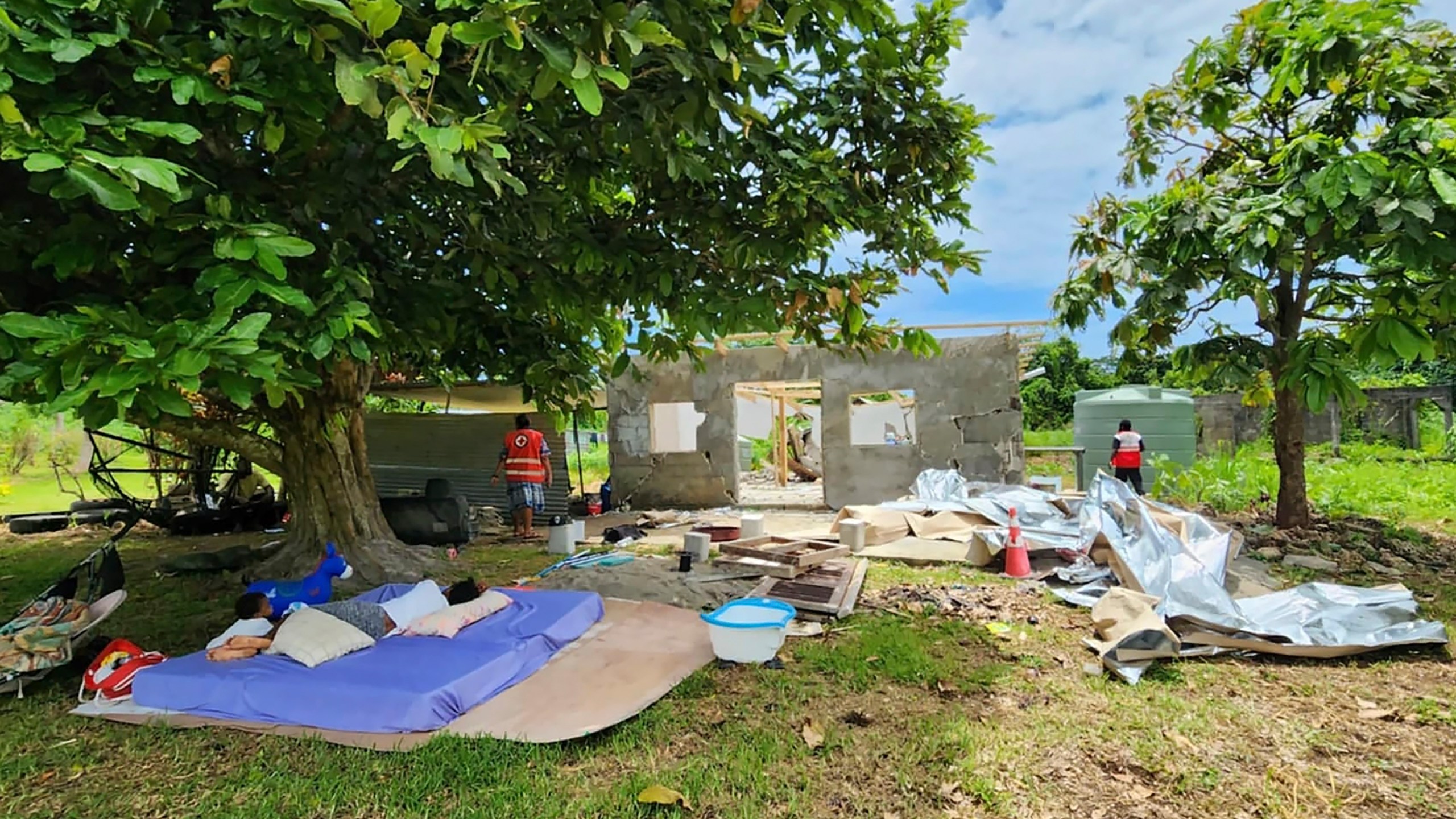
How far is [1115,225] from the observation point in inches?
257

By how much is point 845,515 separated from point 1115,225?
12.1 ft

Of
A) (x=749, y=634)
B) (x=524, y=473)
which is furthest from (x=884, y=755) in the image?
(x=524, y=473)

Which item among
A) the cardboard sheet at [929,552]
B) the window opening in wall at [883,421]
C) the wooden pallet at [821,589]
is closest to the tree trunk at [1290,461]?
the cardboard sheet at [929,552]

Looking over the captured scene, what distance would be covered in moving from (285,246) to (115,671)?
7.95 feet

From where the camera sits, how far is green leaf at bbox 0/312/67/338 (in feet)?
7.50

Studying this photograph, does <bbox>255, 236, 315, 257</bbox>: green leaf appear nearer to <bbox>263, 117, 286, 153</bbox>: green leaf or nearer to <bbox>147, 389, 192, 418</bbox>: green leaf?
<bbox>263, 117, 286, 153</bbox>: green leaf

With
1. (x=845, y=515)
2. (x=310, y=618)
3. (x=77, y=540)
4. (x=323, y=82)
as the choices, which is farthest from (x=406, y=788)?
(x=77, y=540)

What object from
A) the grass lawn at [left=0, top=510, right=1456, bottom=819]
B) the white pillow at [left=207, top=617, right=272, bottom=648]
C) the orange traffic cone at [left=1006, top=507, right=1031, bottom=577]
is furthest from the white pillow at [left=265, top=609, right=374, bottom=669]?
the orange traffic cone at [left=1006, top=507, right=1031, bottom=577]

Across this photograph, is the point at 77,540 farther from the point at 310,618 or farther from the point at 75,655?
the point at 310,618

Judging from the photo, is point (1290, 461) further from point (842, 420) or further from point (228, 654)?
point (228, 654)

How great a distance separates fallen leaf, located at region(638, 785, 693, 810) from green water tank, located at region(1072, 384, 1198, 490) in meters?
10.5

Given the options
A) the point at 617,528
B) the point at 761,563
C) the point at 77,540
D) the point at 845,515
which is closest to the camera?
the point at 761,563

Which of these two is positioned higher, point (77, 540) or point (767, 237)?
point (767, 237)

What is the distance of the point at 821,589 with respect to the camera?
508 centimetres
